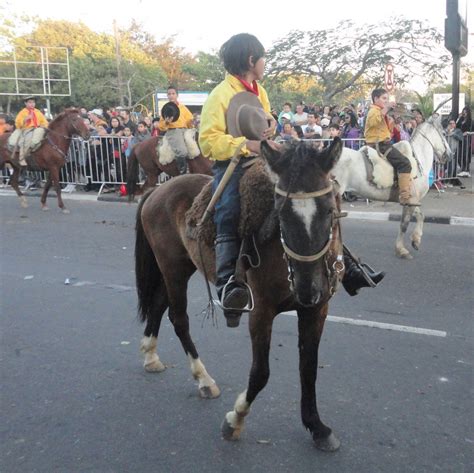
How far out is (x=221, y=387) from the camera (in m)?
3.92

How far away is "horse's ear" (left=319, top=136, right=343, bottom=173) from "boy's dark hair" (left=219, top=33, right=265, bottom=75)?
0.95 metres

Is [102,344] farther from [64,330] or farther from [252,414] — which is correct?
[252,414]

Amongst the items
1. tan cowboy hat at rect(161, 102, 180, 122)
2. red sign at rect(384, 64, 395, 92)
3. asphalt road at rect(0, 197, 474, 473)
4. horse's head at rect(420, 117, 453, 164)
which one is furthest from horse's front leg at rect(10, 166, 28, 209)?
horse's head at rect(420, 117, 453, 164)

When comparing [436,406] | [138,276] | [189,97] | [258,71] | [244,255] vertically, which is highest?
[189,97]

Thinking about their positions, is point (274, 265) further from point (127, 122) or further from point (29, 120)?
point (127, 122)

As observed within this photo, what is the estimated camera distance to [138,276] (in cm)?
434

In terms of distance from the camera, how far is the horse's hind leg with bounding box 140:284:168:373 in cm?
422

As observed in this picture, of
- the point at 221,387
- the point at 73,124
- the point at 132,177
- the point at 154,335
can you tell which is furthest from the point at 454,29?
the point at 221,387

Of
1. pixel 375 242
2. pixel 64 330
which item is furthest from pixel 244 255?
pixel 375 242

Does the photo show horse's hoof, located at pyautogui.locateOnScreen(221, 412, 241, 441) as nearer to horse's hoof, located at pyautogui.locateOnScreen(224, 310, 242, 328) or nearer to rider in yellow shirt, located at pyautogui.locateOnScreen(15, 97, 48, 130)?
horse's hoof, located at pyautogui.locateOnScreen(224, 310, 242, 328)

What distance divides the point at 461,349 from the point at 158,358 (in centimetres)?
252

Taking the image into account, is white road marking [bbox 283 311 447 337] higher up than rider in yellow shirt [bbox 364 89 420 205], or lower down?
lower down

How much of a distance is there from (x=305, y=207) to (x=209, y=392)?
1.88 metres

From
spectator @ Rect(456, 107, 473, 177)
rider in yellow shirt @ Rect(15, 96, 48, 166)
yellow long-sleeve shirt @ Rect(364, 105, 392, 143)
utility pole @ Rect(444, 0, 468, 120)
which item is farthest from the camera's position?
spectator @ Rect(456, 107, 473, 177)
